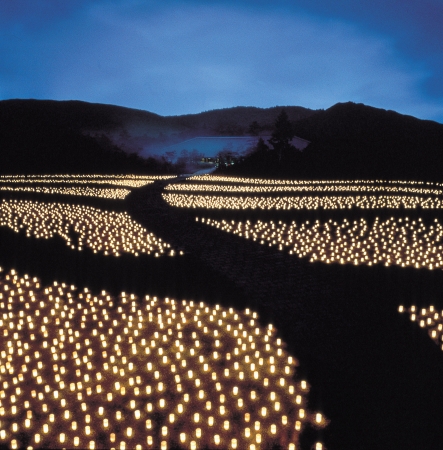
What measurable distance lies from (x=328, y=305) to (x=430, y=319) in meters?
1.68

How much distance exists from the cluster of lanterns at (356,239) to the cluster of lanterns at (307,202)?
10.1 feet

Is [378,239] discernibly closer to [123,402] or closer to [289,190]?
[123,402]

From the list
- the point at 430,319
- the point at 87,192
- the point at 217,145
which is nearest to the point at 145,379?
the point at 430,319

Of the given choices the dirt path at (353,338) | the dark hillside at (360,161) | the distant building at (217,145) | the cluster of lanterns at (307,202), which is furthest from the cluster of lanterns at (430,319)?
the distant building at (217,145)

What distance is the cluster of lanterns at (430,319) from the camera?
20.5 ft

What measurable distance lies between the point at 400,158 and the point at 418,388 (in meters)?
34.7

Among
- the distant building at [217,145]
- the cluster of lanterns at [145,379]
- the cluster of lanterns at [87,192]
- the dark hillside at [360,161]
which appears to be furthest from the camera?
the distant building at [217,145]

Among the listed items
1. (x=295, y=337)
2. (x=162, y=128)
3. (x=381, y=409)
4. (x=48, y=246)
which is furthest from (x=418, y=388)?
(x=162, y=128)

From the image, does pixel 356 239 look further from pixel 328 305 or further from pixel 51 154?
pixel 51 154

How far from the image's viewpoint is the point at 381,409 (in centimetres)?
462

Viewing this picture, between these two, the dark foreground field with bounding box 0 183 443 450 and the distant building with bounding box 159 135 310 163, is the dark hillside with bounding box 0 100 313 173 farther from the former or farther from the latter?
the dark foreground field with bounding box 0 183 443 450

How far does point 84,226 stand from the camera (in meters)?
14.5

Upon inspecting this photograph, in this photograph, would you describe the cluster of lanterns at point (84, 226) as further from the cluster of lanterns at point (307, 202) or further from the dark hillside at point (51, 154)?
the dark hillside at point (51, 154)

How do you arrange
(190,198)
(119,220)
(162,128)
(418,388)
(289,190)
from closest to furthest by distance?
(418,388)
(119,220)
(190,198)
(289,190)
(162,128)
